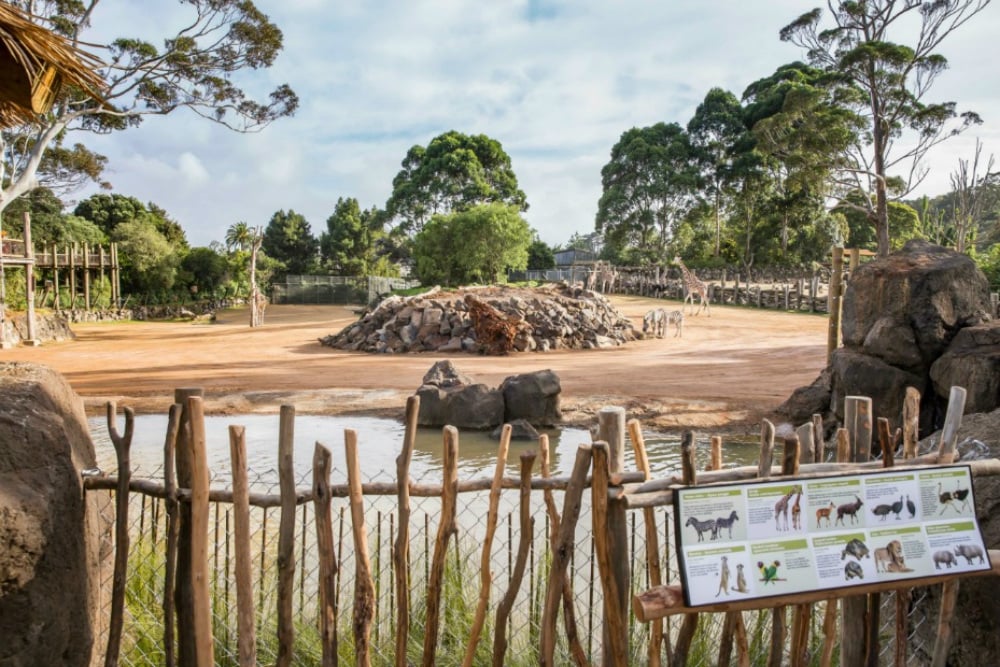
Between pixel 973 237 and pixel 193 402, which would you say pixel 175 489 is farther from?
pixel 973 237

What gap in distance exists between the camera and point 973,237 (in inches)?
1335

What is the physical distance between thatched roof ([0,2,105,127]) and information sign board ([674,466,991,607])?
4057 mm

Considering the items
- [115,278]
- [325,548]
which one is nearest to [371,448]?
[325,548]

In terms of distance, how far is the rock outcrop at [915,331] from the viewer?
28.7ft

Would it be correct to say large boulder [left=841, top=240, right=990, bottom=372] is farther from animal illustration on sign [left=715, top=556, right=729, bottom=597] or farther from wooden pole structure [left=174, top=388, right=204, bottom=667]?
wooden pole structure [left=174, top=388, right=204, bottom=667]

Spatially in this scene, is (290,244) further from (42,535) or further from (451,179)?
(42,535)

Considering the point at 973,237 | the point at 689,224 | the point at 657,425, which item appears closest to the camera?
the point at 657,425

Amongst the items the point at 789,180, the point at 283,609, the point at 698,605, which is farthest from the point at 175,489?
the point at 789,180

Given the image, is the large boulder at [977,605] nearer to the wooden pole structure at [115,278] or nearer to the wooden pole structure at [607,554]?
the wooden pole structure at [607,554]

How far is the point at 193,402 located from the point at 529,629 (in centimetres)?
222

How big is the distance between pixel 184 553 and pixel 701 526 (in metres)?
2.02

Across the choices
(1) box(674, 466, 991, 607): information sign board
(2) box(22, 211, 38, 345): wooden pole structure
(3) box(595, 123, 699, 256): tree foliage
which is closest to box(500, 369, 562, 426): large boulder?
(1) box(674, 466, 991, 607): information sign board

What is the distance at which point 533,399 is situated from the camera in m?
10.8

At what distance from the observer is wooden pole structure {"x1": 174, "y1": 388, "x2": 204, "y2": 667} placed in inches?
118
